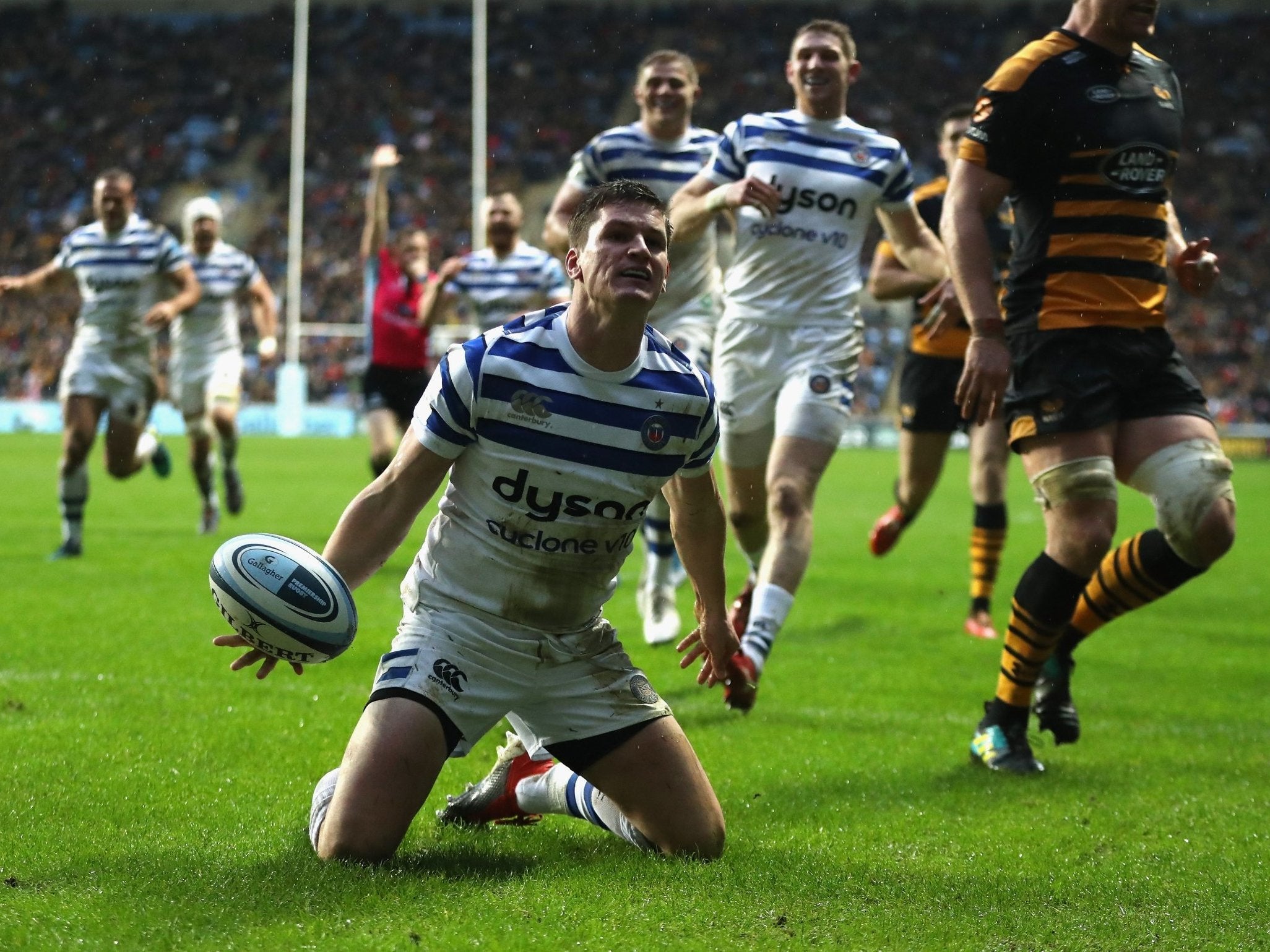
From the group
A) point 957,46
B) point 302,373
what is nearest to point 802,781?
point 302,373

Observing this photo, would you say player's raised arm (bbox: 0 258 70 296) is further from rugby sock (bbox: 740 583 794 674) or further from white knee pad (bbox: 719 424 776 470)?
rugby sock (bbox: 740 583 794 674)

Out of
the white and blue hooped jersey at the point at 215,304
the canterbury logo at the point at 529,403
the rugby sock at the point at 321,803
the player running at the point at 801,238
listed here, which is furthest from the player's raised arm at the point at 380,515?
the white and blue hooped jersey at the point at 215,304

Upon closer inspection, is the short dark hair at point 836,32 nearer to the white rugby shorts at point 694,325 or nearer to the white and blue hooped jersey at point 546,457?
the white rugby shorts at point 694,325

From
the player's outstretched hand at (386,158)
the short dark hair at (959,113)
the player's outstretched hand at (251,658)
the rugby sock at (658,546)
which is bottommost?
the rugby sock at (658,546)

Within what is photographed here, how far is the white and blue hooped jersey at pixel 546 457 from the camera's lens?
11.9ft

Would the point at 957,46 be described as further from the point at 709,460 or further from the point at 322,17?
the point at 709,460

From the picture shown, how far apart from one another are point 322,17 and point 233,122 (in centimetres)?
389

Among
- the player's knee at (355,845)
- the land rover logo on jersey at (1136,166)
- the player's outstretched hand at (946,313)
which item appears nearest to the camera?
the player's knee at (355,845)

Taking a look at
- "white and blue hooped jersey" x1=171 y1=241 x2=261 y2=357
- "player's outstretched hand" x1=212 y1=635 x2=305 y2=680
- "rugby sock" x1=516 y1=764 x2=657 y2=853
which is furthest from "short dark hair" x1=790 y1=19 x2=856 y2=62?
"white and blue hooped jersey" x1=171 y1=241 x2=261 y2=357

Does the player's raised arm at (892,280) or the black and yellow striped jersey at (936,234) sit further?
the black and yellow striped jersey at (936,234)

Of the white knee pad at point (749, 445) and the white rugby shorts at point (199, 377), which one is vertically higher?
the white knee pad at point (749, 445)

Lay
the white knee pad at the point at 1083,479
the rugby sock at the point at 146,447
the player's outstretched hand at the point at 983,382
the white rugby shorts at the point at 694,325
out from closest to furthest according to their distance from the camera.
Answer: the player's outstretched hand at the point at 983,382, the white knee pad at the point at 1083,479, the white rugby shorts at the point at 694,325, the rugby sock at the point at 146,447

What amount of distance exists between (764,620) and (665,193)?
2760 millimetres

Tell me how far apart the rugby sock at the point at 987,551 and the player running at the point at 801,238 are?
75.6 inches
